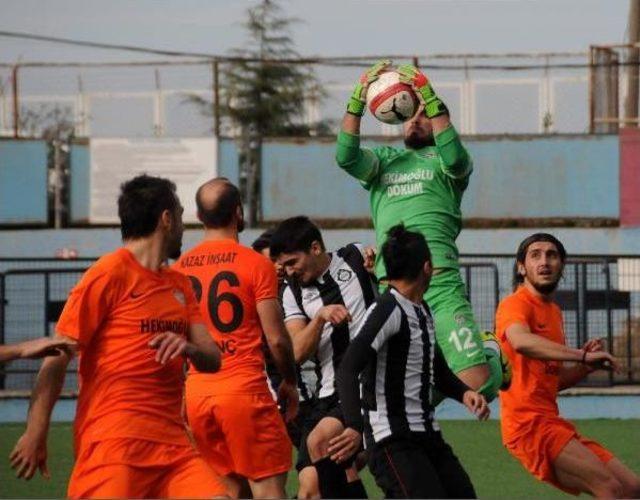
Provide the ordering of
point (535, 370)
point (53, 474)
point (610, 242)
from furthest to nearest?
1. point (610, 242)
2. point (53, 474)
3. point (535, 370)

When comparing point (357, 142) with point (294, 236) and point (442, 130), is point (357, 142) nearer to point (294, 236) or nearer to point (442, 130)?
point (442, 130)

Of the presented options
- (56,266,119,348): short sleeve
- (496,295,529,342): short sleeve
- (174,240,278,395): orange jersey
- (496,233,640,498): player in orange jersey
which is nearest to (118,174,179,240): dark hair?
(56,266,119,348): short sleeve

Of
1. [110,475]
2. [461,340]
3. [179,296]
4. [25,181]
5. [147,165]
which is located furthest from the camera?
[25,181]

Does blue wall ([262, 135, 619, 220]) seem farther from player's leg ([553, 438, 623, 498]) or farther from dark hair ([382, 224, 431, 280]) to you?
dark hair ([382, 224, 431, 280])

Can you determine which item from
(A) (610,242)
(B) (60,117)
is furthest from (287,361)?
(B) (60,117)

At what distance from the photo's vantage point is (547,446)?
9500 millimetres

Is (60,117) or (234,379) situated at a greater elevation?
(60,117)

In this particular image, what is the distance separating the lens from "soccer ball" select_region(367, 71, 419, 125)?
376 inches

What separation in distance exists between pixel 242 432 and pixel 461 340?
1402mm

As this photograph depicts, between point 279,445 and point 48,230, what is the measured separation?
20299 mm

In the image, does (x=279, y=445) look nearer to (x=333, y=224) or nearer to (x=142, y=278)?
(x=142, y=278)

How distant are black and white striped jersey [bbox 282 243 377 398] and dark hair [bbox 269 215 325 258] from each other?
0.94ft

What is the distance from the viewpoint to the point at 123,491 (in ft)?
22.5

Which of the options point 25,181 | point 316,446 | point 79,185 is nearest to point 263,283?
point 316,446
